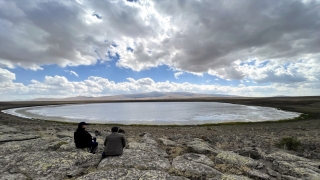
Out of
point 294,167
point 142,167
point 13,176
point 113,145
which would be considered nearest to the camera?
point 13,176

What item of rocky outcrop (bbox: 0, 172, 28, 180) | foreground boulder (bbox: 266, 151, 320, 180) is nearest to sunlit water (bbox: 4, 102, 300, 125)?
foreground boulder (bbox: 266, 151, 320, 180)

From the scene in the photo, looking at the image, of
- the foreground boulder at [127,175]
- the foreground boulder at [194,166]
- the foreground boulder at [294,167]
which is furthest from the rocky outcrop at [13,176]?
the foreground boulder at [294,167]

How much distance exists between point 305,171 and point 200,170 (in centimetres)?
506

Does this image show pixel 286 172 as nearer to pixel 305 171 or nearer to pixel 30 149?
pixel 305 171

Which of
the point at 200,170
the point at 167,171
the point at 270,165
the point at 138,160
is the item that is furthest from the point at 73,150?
the point at 270,165

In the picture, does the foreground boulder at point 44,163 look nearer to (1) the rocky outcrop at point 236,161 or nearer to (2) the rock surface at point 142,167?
(2) the rock surface at point 142,167

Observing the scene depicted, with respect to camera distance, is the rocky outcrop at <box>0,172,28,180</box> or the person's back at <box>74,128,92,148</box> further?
the person's back at <box>74,128,92,148</box>


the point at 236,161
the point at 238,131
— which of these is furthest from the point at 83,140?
the point at 238,131

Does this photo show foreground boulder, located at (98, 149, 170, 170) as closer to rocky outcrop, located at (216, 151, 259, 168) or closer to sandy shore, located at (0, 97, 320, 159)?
rocky outcrop, located at (216, 151, 259, 168)

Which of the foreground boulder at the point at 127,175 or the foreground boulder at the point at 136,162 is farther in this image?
the foreground boulder at the point at 136,162

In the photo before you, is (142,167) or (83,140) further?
(83,140)

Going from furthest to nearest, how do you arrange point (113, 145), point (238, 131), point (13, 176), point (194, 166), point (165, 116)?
point (165, 116) < point (238, 131) < point (113, 145) < point (194, 166) < point (13, 176)

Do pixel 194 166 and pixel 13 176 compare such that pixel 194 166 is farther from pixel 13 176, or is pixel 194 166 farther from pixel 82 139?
pixel 13 176

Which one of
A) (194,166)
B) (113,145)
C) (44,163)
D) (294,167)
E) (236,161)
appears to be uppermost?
(113,145)
